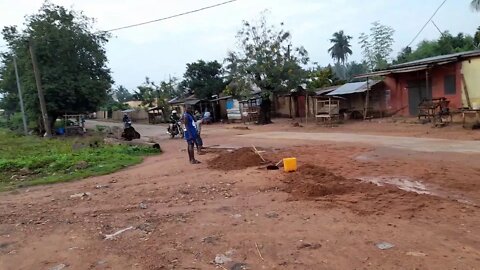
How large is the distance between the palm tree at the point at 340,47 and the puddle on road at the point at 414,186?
76.7m

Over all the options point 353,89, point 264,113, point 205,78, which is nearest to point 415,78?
point 353,89

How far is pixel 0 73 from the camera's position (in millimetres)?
41438

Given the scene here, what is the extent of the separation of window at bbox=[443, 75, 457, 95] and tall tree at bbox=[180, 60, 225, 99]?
83.7 feet

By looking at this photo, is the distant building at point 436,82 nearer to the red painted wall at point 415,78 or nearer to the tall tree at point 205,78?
the red painted wall at point 415,78

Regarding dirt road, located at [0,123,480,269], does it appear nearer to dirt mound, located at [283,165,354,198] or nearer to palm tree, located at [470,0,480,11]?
dirt mound, located at [283,165,354,198]

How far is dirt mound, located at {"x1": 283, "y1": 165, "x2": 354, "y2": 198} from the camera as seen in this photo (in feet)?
23.5

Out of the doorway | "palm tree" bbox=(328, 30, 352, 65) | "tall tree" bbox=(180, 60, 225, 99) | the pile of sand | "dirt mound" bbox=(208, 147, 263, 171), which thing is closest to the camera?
the pile of sand

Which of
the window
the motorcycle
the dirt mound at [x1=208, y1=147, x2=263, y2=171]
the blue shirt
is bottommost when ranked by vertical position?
the dirt mound at [x1=208, y1=147, x2=263, y2=171]

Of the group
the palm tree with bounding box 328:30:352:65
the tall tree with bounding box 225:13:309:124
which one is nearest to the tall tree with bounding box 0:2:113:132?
the tall tree with bounding box 225:13:309:124

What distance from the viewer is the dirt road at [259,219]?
14.7 feet

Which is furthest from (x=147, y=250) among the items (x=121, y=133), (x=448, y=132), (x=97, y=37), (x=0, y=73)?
(x=0, y=73)

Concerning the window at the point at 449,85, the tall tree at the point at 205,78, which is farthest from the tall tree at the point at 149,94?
the window at the point at 449,85

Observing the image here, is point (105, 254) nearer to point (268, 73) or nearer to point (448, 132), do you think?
point (448, 132)

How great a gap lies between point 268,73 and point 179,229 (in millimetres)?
25530
